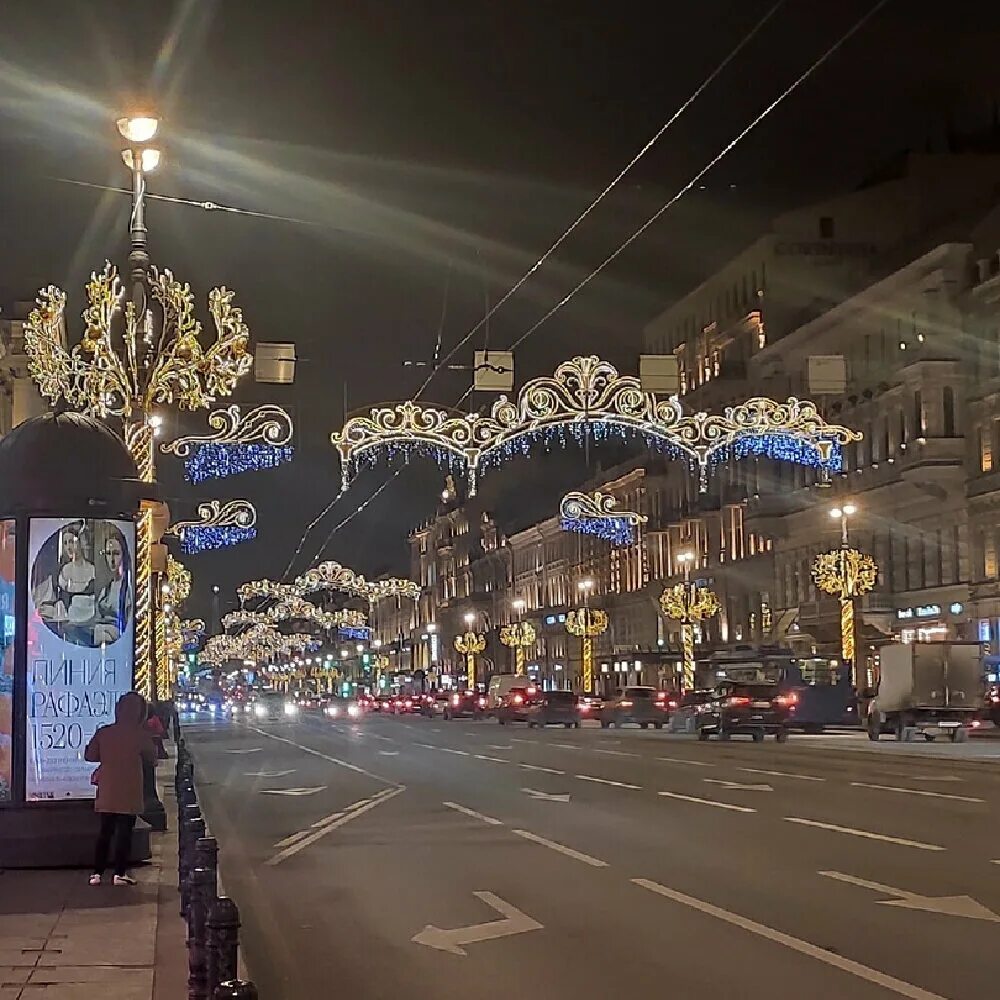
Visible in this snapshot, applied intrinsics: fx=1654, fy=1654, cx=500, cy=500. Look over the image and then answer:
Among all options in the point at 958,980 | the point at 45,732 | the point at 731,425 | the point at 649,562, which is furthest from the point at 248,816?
the point at 649,562

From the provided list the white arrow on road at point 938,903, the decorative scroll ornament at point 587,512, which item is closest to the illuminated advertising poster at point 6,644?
the white arrow on road at point 938,903

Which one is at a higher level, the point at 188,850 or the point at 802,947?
the point at 188,850

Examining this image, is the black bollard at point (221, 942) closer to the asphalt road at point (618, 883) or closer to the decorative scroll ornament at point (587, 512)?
the asphalt road at point (618, 883)

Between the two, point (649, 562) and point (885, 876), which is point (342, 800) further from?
point (649, 562)

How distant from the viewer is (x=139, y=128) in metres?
17.8

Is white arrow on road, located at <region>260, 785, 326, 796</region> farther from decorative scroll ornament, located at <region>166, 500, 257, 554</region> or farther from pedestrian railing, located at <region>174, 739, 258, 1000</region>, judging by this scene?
pedestrian railing, located at <region>174, 739, 258, 1000</region>

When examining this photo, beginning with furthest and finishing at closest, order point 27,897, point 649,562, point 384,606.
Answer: point 384,606 < point 649,562 < point 27,897

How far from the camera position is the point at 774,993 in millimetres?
9383

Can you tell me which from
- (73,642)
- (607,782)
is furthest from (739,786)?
(73,642)

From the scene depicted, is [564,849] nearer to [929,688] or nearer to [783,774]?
[783,774]

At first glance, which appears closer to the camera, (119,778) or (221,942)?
(221,942)

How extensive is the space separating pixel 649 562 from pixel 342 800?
70.7 meters

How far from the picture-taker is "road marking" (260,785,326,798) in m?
27.7

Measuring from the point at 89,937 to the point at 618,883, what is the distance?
17.0ft
